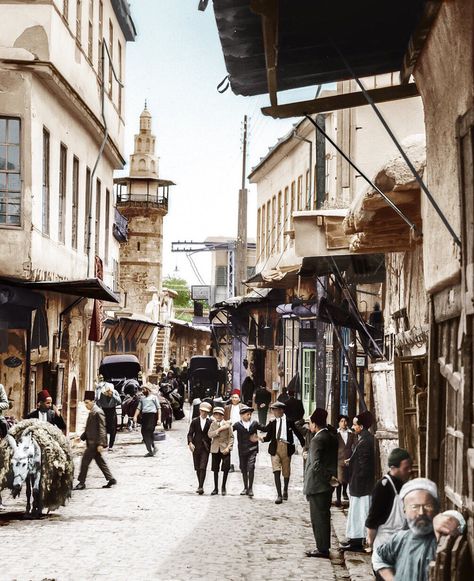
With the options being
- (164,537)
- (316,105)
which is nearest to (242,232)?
(164,537)

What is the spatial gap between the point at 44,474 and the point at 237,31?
8.55 meters

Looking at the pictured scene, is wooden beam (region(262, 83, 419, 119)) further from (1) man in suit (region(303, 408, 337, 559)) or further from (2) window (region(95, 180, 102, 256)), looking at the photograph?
(2) window (region(95, 180, 102, 256))

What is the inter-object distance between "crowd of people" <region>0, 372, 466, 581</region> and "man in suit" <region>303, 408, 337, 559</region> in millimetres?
11

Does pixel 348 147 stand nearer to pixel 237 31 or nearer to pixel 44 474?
pixel 44 474

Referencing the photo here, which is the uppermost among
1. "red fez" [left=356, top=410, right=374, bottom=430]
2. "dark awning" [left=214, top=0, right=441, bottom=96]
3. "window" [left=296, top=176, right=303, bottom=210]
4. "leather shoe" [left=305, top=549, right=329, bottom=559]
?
"window" [left=296, top=176, right=303, bottom=210]

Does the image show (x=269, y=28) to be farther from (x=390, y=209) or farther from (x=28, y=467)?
(x=28, y=467)

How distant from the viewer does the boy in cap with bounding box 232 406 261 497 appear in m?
19.1

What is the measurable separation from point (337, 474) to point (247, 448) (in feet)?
17.4

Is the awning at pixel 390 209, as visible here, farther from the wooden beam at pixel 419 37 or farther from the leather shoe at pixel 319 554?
the leather shoe at pixel 319 554

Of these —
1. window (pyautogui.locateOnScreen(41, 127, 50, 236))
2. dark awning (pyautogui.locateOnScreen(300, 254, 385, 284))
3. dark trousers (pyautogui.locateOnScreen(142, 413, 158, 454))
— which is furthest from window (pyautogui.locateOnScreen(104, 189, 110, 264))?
dark awning (pyautogui.locateOnScreen(300, 254, 385, 284))

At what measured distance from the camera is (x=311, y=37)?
872 cm

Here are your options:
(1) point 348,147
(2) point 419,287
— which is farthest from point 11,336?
(2) point 419,287

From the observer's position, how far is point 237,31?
27.5ft

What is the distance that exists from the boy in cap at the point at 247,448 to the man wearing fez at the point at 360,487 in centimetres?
562
